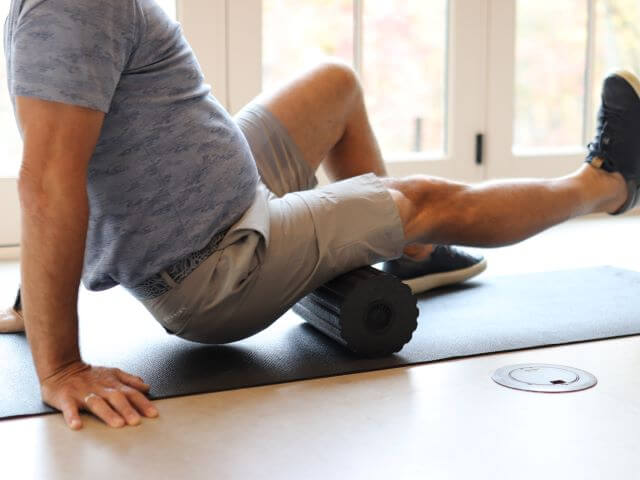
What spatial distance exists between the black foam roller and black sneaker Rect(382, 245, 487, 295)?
44 cm

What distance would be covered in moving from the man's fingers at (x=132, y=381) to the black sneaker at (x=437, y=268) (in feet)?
2.51

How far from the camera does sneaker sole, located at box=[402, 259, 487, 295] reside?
2010 mm

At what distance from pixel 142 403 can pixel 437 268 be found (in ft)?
3.02

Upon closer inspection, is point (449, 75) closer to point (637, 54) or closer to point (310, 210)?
point (637, 54)

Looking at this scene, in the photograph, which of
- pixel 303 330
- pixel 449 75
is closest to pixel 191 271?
pixel 303 330

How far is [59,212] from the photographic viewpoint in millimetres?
1245

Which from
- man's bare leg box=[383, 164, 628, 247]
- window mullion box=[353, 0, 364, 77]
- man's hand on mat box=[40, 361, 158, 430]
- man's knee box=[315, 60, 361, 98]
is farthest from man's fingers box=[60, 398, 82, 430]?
window mullion box=[353, 0, 364, 77]

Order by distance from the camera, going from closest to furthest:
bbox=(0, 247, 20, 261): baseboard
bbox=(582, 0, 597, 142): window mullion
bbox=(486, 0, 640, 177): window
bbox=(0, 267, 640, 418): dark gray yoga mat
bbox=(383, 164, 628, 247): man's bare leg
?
bbox=(0, 267, 640, 418): dark gray yoga mat, bbox=(383, 164, 628, 247): man's bare leg, bbox=(0, 247, 20, 261): baseboard, bbox=(486, 0, 640, 177): window, bbox=(582, 0, 597, 142): window mullion

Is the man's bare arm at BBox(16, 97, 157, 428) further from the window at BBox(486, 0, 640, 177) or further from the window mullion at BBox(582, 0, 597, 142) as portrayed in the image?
the window mullion at BBox(582, 0, 597, 142)

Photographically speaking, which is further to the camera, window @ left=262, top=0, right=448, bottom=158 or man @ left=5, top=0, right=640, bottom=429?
window @ left=262, top=0, right=448, bottom=158

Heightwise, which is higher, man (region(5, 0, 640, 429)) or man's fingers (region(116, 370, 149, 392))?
man (region(5, 0, 640, 429))

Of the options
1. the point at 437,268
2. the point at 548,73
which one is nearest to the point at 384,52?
the point at 548,73

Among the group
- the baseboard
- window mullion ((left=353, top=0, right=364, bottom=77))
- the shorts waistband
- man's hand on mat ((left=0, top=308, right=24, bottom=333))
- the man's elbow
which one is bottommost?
the baseboard

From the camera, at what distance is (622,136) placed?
1832mm
